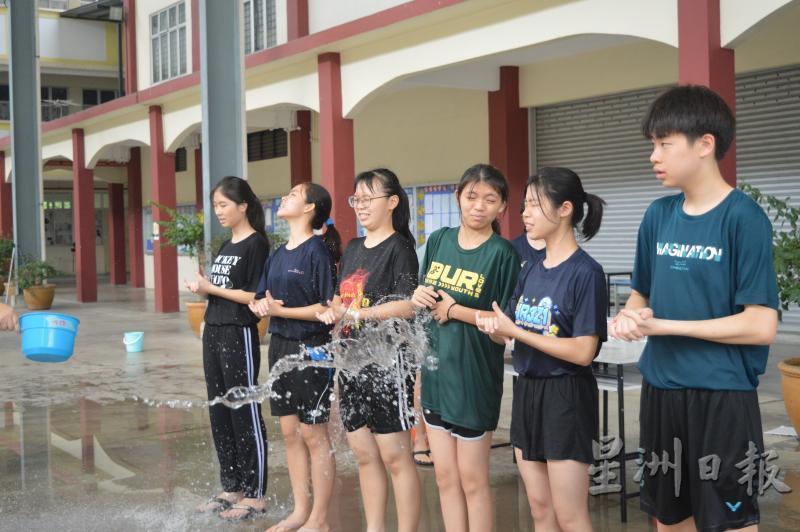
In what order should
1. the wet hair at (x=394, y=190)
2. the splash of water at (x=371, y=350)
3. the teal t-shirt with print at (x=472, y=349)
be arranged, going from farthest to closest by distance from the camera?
the wet hair at (x=394, y=190) → the splash of water at (x=371, y=350) → the teal t-shirt with print at (x=472, y=349)

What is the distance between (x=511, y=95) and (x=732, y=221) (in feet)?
37.1

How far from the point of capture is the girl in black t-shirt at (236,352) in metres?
4.85

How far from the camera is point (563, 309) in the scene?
3.27m

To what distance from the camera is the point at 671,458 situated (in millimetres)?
2836

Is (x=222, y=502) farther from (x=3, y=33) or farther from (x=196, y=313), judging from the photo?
(x=3, y=33)

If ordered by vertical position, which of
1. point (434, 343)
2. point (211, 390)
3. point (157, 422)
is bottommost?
point (157, 422)

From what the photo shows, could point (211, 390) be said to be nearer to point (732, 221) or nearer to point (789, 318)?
point (732, 221)

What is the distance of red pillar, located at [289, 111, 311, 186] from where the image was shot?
18.2 metres

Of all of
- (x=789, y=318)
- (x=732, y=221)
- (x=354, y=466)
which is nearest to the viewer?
(x=732, y=221)

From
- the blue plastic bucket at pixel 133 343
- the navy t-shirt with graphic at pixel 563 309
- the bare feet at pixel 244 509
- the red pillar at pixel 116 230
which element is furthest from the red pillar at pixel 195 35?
the navy t-shirt with graphic at pixel 563 309

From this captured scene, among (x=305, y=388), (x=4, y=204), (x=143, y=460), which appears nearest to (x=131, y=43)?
(x=4, y=204)

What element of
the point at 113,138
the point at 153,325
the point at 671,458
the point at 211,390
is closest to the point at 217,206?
the point at 211,390

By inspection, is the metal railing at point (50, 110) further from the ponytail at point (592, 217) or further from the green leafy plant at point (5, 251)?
the ponytail at point (592, 217)

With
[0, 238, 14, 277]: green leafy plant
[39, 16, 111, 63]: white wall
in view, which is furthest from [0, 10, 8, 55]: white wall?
[0, 238, 14, 277]: green leafy plant
